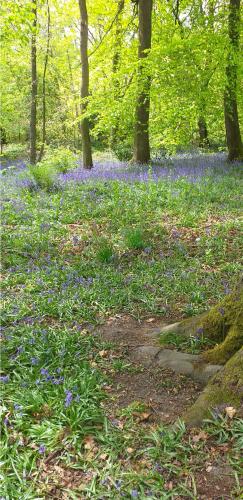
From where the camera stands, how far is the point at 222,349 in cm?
349

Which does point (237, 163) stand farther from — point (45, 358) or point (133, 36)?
point (45, 358)

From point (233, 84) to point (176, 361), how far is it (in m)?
10.6

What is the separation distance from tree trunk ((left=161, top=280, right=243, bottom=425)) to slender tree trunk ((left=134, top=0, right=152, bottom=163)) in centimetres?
942

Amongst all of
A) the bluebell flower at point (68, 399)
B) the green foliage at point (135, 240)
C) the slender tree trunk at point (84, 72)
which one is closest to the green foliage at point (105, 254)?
the green foliage at point (135, 240)

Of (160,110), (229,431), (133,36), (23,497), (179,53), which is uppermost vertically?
(133,36)

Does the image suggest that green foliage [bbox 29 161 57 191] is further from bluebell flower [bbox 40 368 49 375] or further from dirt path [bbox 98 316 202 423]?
bluebell flower [bbox 40 368 49 375]

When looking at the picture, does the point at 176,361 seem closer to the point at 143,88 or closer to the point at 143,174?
the point at 143,174

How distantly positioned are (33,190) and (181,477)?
28.1 ft

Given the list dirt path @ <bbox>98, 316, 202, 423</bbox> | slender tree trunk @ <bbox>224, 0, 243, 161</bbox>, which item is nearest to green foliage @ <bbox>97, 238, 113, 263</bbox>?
dirt path @ <bbox>98, 316, 202, 423</bbox>

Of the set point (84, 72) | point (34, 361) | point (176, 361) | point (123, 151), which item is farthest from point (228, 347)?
point (123, 151)

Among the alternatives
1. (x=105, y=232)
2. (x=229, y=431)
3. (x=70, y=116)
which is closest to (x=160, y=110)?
(x=105, y=232)

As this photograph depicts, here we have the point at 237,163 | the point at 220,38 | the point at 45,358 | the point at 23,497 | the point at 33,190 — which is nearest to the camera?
the point at 23,497

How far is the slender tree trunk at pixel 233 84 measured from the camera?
11.5 metres

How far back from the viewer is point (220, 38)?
10906 mm
